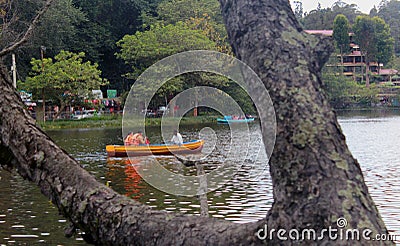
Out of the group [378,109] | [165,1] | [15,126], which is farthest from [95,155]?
[378,109]

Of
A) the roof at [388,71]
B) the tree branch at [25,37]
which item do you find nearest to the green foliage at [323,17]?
the roof at [388,71]

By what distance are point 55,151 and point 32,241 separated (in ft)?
24.5

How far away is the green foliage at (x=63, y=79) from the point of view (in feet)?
136

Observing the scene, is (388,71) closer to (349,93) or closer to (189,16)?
(349,93)

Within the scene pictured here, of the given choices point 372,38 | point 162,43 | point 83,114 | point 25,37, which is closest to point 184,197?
point 25,37

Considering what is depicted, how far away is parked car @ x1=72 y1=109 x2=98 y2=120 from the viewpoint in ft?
153

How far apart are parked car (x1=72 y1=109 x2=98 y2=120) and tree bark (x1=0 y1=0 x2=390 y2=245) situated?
44.4 m

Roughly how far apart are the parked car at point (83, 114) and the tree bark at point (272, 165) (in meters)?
44.4

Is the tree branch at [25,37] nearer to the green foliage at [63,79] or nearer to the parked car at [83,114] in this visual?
the green foliage at [63,79]

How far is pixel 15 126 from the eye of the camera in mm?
2047

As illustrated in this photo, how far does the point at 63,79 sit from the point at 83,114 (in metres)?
7.10

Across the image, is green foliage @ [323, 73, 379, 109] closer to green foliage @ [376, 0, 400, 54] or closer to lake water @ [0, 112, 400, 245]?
green foliage @ [376, 0, 400, 54]

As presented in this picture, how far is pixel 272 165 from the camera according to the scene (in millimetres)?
1695

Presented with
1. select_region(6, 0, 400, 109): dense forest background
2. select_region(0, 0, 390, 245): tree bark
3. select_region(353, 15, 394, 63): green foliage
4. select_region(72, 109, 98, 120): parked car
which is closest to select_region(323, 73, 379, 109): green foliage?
select_region(353, 15, 394, 63): green foliage
